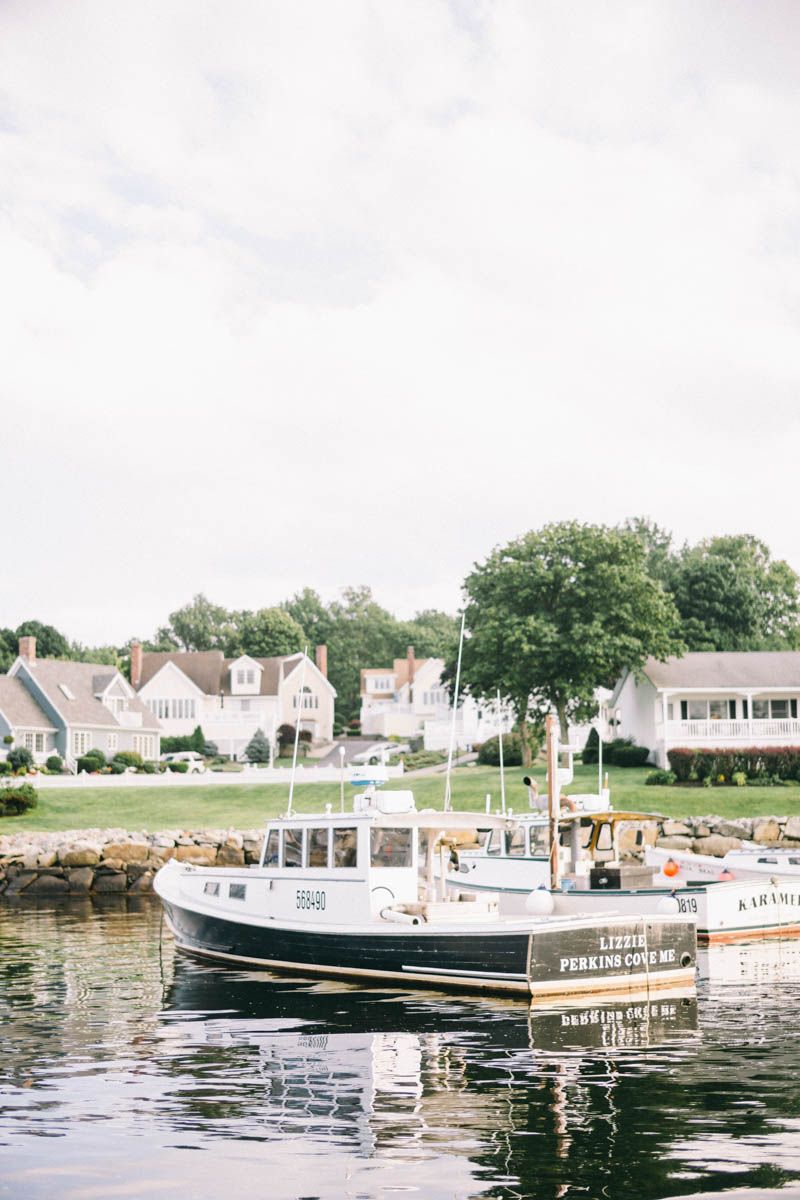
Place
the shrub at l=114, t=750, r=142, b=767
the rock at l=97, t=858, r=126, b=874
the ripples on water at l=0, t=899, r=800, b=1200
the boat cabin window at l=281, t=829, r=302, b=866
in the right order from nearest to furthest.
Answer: the ripples on water at l=0, t=899, r=800, b=1200 → the boat cabin window at l=281, t=829, r=302, b=866 → the rock at l=97, t=858, r=126, b=874 → the shrub at l=114, t=750, r=142, b=767

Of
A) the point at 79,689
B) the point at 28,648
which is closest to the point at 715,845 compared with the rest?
the point at 79,689

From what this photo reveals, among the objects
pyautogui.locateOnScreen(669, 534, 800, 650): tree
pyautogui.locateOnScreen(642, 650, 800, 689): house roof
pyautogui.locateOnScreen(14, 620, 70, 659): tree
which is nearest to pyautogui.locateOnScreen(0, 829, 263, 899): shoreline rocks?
pyautogui.locateOnScreen(642, 650, 800, 689): house roof

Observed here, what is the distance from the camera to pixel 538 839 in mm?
29000

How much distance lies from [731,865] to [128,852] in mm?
20547

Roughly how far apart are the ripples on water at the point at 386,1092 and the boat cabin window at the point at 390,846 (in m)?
Result: 2.12

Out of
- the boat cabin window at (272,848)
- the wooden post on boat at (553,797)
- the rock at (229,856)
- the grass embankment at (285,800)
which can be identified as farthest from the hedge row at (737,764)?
the boat cabin window at (272,848)

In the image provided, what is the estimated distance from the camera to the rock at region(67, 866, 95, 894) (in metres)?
40.7

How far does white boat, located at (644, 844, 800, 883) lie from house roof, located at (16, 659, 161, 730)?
53.2m

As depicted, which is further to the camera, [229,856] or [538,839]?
[229,856]

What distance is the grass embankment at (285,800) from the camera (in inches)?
1868

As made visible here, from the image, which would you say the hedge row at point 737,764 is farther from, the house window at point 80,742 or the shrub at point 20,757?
the house window at point 80,742

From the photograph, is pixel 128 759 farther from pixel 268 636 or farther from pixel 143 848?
pixel 268 636

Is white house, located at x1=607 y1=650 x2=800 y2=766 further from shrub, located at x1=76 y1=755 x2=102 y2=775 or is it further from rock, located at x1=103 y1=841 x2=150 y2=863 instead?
shrub, located at x1=76 y1=755 x2=102 y2=775

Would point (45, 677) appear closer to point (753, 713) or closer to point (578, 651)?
point (578, 651)
